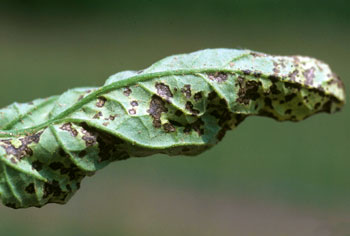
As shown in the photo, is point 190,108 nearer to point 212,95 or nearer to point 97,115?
point 212,95

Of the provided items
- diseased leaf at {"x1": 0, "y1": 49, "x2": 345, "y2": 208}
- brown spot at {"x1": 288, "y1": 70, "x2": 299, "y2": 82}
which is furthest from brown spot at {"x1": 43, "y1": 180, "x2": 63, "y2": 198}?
brown spot at {"x1": 288, "y1": 70, "x2": 299, "y2": 82}

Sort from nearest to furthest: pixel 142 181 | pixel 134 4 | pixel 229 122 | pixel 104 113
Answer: pixel 104 113 < pixel 229 122 < pixel 142 181 < pixel 134 4

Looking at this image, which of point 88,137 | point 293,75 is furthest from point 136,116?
point 293,75

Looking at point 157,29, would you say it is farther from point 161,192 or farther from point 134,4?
point 161,192

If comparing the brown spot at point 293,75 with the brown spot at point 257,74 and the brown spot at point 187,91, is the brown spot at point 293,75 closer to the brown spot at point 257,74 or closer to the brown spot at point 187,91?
the brown spot at point 257,74

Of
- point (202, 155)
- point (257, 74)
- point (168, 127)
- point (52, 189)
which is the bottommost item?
point (202, 155)

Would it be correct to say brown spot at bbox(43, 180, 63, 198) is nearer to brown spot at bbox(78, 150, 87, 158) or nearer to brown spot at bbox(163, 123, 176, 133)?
brown spot at bbox(78, 150, 87, 158)

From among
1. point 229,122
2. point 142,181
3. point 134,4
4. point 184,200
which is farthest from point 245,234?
point 134,4
